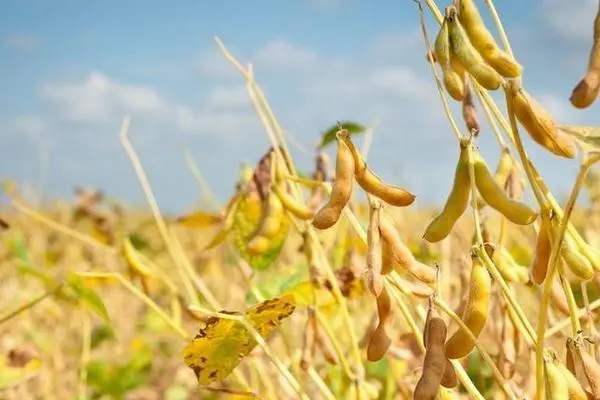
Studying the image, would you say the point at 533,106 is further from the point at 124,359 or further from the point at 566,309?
the point at 124,359

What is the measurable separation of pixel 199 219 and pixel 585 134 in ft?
3.03

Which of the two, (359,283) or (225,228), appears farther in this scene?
(359,283)

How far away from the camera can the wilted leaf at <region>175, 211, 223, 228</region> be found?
148 centimetres

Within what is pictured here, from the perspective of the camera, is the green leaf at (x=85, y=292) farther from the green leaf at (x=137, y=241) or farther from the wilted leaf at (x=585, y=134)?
the green leaf at (x=137, y=241)

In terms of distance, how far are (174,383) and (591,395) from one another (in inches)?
82.4

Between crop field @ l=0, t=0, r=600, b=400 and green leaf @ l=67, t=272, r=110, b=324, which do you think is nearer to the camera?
crop field @ l=0, t=0, r=600, b=400

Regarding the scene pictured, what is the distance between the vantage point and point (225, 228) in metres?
1.15

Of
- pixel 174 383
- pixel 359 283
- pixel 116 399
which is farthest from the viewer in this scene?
pixel 174 383

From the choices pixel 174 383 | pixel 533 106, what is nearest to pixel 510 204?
pixel 533 106

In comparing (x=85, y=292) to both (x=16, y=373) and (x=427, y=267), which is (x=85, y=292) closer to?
(x=427, y=267)

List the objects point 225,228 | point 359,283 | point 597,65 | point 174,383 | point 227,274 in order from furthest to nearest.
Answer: point 227,274
point 174,383
point 359,283
point 225,228
point 597,65

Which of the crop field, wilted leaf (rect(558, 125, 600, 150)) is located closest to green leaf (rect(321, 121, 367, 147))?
the crop field

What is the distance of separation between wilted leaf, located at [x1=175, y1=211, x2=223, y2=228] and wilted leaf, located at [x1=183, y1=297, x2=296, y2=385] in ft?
1.61

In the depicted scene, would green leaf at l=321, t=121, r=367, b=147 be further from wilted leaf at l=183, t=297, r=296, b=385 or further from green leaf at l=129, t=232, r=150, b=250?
green leaf at l=129, t=232, r=150, b=250
